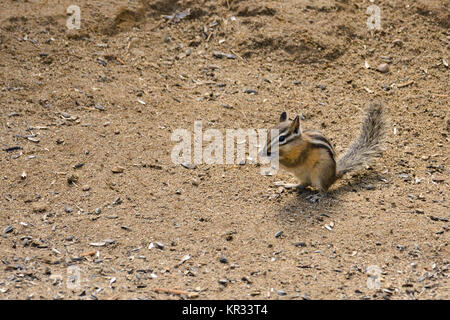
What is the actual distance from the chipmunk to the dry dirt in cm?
19

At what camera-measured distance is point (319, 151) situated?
5.49 m

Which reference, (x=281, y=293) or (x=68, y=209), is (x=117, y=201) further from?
(x=281, y=293)

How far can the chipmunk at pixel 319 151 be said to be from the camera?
5.39 m

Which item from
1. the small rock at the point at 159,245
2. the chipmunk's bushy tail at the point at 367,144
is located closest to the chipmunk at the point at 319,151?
the chipmunk's bushy tail at the point at 367,144

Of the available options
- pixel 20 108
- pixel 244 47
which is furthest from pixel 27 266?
pixel 244 47

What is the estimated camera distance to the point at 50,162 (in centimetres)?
586

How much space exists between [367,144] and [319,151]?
0.57 metres

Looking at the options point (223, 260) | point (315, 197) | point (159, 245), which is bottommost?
point (223, 260)

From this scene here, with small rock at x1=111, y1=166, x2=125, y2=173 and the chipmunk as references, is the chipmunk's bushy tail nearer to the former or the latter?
the chipmunk

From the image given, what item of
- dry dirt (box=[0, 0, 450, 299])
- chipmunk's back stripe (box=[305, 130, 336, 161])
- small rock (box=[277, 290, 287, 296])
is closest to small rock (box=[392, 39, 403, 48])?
dry dirt (box=[0, 0, 450, 299])

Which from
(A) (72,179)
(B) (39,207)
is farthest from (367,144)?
(B) (39,207)

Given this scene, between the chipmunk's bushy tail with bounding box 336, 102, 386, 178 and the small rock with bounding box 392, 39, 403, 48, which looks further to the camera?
the small rock with bounding box 392, 39, 403, 48

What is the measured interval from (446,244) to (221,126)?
7.82ft

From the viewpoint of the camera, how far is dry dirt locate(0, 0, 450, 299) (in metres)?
4.71
